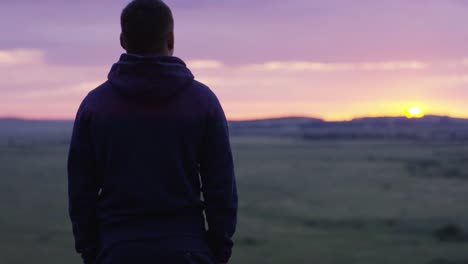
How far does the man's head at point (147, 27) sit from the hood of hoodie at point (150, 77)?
1.9 inches

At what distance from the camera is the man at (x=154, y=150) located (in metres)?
1.95

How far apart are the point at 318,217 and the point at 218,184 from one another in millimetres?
13023

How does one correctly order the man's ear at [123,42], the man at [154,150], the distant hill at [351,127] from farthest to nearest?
the distant hill at [351,127]
the man's ear at [123,42]
the man at [154,150]

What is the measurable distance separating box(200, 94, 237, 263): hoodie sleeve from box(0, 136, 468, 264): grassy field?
742 cm

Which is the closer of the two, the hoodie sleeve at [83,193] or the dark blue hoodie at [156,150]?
the dark blue hoodie at [156,150]

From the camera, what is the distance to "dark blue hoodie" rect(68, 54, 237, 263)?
6.43 ft

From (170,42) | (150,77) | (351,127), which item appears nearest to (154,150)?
(150,77)

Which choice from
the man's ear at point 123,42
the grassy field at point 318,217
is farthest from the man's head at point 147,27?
the grassy field at point 318,217

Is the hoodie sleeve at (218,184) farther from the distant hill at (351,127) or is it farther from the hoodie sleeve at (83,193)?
the distant hill at (351,127)

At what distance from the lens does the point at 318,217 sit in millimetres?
14812

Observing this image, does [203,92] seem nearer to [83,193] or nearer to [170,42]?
[170,42]

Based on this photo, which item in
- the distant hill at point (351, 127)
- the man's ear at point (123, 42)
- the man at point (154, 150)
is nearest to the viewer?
the man at point (154, 150)

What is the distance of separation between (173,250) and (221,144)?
34 centimetres

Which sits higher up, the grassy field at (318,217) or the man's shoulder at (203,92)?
the man's shoulder at (203,92)
